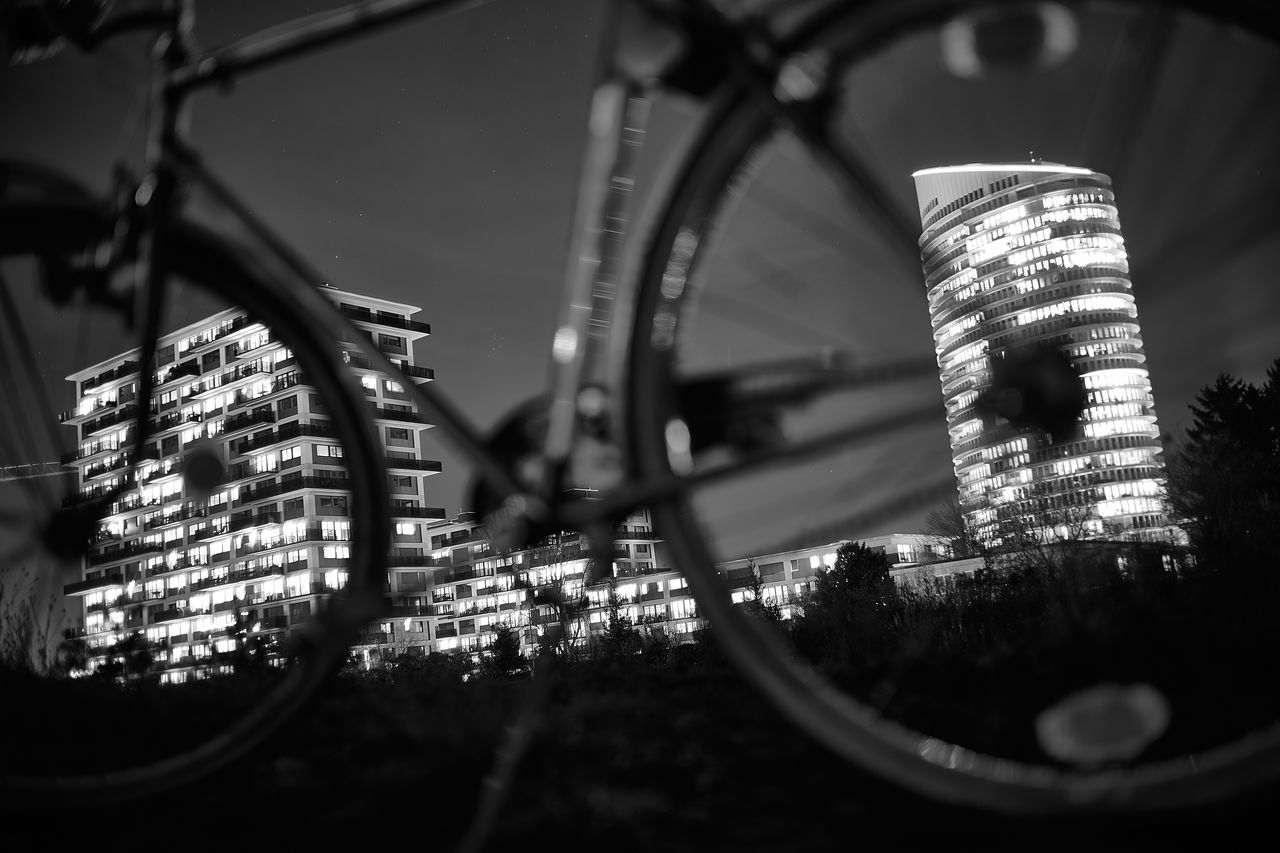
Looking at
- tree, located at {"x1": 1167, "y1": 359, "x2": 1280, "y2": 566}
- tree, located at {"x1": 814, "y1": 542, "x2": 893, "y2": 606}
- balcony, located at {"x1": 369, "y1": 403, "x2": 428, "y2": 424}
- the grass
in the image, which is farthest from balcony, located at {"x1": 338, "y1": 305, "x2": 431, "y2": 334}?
the grass

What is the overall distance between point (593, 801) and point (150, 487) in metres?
1.46

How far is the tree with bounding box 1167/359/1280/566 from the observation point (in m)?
8.91

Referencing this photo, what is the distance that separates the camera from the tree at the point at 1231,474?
29.2 ft

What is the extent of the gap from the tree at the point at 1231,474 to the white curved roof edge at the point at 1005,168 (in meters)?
4.39

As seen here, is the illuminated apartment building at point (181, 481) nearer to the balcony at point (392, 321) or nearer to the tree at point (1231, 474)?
the tree at point (1231, 474)

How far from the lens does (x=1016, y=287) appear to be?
1688mm

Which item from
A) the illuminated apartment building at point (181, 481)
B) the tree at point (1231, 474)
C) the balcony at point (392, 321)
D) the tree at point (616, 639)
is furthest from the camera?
the balcony at point (392, 321)

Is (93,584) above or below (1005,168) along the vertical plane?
below

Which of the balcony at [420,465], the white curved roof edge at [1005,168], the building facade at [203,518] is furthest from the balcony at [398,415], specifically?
the white curved roof edge at [1005,168]

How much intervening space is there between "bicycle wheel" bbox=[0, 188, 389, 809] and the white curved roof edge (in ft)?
3.94

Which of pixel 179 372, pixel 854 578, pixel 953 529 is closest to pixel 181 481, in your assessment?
pixel 179 372

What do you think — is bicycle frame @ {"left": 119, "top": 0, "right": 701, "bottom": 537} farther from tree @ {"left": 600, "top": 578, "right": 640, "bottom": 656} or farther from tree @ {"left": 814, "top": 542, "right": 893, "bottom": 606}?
tree @ {"left": 814, "top": 542, "right": 893, "bottom": 606}

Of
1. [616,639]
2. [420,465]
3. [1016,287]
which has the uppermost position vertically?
[420,465]

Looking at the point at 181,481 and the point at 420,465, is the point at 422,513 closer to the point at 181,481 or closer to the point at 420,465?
the point at 420,465
